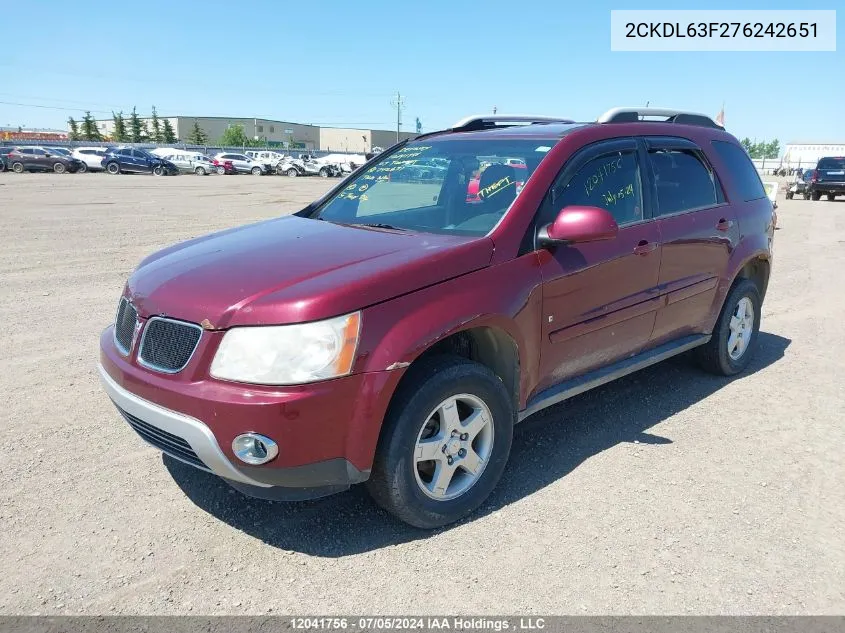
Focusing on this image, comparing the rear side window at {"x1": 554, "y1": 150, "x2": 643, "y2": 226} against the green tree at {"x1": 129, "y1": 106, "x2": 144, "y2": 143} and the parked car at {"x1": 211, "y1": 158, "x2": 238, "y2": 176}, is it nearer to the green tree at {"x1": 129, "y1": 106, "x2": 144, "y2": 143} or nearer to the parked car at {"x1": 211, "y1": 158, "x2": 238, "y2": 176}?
the parked car at {"x1": 211, "y1": 158, "x2": 238, "y2": 176}

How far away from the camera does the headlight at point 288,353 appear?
2.59m

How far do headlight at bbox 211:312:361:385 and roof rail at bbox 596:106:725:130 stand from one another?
96.7 inches

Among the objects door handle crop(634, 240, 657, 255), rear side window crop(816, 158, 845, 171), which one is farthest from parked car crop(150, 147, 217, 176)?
door handle crop(634, 240, 657, 255)

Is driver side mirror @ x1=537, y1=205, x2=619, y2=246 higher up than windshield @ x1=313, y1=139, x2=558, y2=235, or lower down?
lower down

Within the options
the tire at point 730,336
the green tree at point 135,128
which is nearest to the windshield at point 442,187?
the tire at point 730,336

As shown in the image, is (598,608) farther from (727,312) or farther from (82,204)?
(82,204)

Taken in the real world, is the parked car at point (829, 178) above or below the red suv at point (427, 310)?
above

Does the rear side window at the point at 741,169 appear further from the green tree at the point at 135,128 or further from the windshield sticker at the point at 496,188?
the green tree at the point at 135,128

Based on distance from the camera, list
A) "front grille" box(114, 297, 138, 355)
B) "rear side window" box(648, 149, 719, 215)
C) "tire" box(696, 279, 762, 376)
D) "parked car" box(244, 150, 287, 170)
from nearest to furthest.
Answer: "front grille" box(114, 297, 138, 355), "rear side window" box(648, 149, 719, 215), "tire" box(696, 279, 762, 376), "parked car" box(244, 150, 287, 170)

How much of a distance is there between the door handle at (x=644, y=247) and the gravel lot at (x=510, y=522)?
1.14 m

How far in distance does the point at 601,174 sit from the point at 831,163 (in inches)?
1226

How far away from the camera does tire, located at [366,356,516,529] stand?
111 inches

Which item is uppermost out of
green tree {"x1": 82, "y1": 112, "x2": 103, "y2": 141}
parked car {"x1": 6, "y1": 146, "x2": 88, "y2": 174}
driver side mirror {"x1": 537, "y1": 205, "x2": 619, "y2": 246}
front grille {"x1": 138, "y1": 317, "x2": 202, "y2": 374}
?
green tree {"x1": 82, "y1": 112, "x2": 103, "y2": 141}

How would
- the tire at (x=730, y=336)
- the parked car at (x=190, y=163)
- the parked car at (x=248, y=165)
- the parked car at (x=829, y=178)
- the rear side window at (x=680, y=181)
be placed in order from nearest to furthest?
the rear side window at (x=680, y=181) < the tire at (x=730, y=336) < the parked car at (x=829, y=178) < the parked car at (x=190, y=163) < the parked car at (x=248, y=165)
